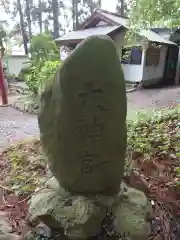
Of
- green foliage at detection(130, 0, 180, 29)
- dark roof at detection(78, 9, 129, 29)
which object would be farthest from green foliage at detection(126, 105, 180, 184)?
dark roof at detection(78, 9, 129, 29)

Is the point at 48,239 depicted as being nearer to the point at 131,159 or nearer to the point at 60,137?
the point at 60,137

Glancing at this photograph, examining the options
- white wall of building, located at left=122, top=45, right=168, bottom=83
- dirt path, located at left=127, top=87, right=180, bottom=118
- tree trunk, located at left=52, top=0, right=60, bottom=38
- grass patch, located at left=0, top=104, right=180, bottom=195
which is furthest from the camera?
tree trunk, located at left=52, top=0, right=60, bottom=38

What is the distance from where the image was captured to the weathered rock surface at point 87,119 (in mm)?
1782

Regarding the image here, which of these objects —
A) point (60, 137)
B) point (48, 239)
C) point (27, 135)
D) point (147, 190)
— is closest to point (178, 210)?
point (147, 190)

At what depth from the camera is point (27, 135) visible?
16.9 feet

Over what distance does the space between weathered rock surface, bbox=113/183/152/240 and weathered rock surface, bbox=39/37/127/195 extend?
128 millimetres

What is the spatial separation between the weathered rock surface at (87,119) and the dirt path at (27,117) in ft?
9.39

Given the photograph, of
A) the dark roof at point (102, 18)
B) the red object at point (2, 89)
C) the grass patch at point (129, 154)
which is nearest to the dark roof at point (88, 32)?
the dark roof at point (102, 18)

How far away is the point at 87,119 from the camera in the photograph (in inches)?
73.3

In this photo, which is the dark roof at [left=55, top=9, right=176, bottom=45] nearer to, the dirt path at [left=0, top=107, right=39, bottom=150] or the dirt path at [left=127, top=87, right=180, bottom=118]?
the dirt path at [left=127, top=87, right=180, bottom=118]

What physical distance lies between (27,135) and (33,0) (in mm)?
18711

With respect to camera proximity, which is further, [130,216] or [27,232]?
[27,232]

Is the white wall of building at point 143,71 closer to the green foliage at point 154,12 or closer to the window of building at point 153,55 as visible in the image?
the window of building at point 153,55

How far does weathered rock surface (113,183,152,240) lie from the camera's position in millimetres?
1860
